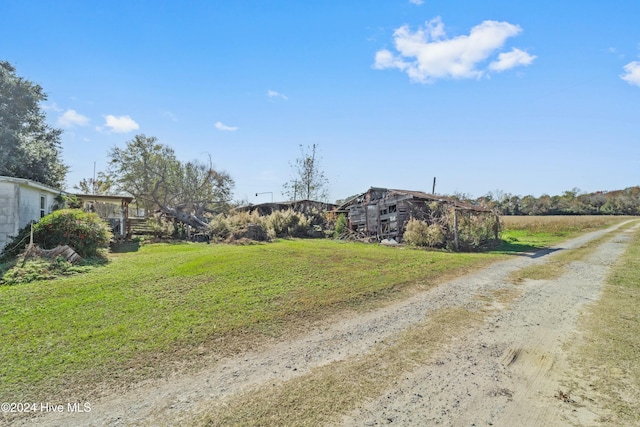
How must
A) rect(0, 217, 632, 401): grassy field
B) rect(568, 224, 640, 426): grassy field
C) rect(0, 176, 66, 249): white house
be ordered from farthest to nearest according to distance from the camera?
rect(0, 176, 66, 249): white house, rect(0, 217, 632, 401): grassy field, rect(568, 224, 640, 426): grassy field

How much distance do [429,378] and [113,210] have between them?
70.8 feet

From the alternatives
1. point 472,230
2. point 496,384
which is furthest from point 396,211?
point 496,384

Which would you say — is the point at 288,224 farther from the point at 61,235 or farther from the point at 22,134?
the point at 22,134

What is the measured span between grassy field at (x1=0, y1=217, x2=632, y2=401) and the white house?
3.99m

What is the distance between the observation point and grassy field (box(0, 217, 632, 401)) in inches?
148

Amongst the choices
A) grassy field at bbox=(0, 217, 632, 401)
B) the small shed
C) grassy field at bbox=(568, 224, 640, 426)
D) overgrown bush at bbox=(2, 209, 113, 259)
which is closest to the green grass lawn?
grassy field at bbox=(0, 217, 632, 401)

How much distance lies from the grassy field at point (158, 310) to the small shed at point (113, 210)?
394 inches

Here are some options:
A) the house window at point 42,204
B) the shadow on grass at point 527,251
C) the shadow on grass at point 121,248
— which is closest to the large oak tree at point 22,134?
the house window at point 42,204

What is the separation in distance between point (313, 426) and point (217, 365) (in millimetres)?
1667

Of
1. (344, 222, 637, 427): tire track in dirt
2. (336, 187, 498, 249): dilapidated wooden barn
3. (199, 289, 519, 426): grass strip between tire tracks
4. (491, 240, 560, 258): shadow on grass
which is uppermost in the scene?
(336, 187, 498, 249): dilapidated wooden barn

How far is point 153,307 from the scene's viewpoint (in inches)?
230

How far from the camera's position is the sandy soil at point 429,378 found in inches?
115

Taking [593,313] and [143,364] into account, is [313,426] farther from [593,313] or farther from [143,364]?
[593,313]

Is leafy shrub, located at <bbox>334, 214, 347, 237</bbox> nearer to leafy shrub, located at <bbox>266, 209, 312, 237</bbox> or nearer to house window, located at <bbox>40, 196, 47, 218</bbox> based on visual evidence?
leafy shrub, located at <bbox>266, 209, 312, 237</bbox>
